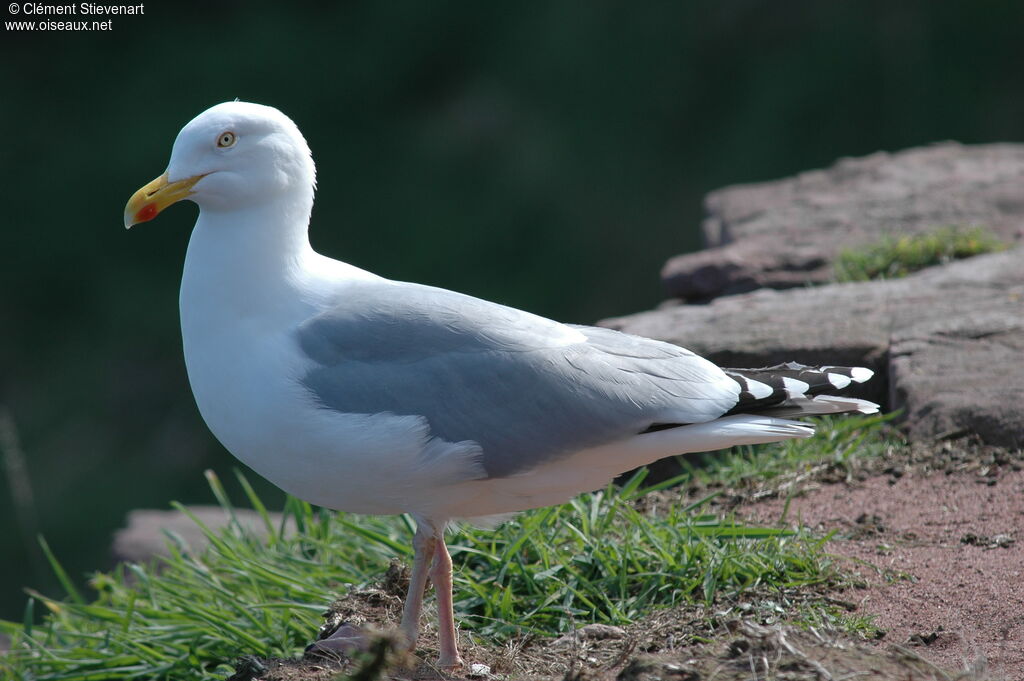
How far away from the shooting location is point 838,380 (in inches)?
135

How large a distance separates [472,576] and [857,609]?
116 cm

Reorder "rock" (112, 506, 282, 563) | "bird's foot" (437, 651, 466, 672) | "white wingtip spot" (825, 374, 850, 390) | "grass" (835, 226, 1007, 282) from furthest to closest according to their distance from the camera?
"grass" (835, 226, 1007, 282) → "rock" (112, 506, 282, 563) → "white wingtip spot" (825, 374, 850, 390) → "bird's foot" (437, 651, 466, 672)

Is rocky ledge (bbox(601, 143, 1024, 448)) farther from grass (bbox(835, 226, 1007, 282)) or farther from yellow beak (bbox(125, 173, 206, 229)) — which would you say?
yellow beak (bbox(125, 173, 206, 229))

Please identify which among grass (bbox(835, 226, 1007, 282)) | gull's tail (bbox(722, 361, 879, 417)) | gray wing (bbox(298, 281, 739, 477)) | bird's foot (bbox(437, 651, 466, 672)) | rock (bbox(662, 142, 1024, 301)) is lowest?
bird's foot (bbox(437, 651, 466, 672))

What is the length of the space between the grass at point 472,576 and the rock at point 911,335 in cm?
31

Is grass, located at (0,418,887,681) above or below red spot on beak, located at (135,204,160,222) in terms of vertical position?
below

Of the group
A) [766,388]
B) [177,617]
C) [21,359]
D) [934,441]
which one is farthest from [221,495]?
[21,359]

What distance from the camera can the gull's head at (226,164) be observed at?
3.27m

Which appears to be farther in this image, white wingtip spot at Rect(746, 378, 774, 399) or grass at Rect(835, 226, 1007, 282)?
grass at Rect(835, 226, 1007, 282)

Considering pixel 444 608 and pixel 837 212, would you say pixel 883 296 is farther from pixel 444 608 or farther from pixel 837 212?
pixel 444 608

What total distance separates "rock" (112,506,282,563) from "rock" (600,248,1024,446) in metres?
1.77

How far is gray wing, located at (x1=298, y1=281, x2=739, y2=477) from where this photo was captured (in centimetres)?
313

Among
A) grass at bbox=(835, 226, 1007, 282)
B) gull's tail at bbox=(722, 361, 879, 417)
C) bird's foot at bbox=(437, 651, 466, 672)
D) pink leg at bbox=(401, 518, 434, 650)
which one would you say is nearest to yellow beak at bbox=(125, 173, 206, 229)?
pink leg at bbox=(401, 518, 434, 650)

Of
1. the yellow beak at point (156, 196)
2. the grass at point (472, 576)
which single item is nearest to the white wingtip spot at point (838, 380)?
the grass at point (472, 576)
